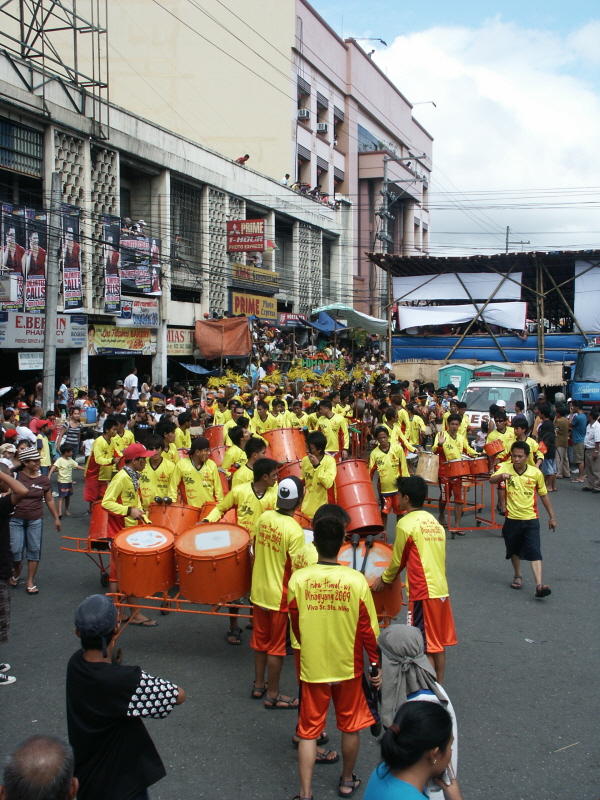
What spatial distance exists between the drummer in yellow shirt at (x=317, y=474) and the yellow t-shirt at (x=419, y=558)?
2.59m

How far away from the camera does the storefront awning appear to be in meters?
35.5

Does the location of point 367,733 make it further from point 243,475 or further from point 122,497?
point 122,497

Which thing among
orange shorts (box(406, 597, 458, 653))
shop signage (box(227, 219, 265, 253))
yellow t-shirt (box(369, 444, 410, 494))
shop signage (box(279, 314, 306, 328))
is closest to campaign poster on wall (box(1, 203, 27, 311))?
shop signage (box(227, 219, 265, 253))

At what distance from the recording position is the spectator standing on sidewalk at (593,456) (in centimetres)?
1409

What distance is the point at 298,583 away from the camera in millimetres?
4188

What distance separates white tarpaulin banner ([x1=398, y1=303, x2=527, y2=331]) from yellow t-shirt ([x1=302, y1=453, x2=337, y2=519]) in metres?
20.0

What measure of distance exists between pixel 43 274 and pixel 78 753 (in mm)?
17410

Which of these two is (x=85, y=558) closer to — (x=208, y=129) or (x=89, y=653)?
(x=89, y=653)

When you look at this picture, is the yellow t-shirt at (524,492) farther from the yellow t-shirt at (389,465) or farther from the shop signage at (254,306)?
the shop signage at (254,306)

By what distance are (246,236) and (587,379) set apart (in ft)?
50.4

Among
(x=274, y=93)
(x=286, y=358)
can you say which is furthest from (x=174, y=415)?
(x=274, y=93)

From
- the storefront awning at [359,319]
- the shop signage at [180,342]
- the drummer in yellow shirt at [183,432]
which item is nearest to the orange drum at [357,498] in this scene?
the drummer in yellow shirt at [183,432]

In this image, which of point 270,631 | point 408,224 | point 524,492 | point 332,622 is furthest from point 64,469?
point 408,224

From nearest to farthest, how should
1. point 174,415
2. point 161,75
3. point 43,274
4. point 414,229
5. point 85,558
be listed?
point 85,558 → point 174,415 → point 43,274 → point 161,75 → point 414,229
